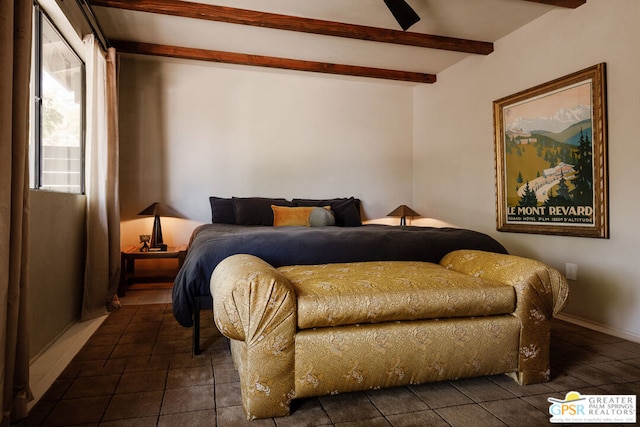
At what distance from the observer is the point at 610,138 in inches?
104

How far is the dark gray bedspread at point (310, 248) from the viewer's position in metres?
2.06

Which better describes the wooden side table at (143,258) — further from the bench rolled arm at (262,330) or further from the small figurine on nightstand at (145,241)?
the bench rolled arm at (262,330)

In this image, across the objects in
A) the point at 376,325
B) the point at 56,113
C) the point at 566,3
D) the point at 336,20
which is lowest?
the point at 376,325

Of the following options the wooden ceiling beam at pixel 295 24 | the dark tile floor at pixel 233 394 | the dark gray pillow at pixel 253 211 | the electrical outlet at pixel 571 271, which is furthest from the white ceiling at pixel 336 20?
the dark tile floor at pixel 233 394

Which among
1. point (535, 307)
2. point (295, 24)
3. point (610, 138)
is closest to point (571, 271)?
point (610, 138)

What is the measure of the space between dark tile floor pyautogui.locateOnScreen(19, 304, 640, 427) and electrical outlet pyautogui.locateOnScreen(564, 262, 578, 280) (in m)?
0.64

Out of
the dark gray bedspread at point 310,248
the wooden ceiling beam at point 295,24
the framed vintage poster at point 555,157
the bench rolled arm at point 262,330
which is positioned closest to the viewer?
the bench rolled arm at point 262,330

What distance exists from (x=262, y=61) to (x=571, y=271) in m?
3.30

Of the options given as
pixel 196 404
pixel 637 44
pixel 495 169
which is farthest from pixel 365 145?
pixel 196 404

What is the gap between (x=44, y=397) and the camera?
1686mm

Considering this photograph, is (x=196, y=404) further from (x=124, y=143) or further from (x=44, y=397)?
(x=124, y=143)

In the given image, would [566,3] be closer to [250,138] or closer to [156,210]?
[250,138]

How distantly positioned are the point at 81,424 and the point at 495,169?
11.4 feet

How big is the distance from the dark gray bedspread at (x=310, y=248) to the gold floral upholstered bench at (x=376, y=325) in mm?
290
